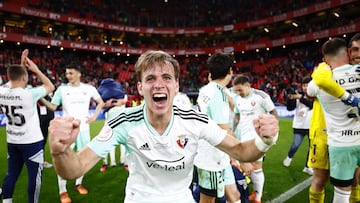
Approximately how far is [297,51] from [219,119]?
37590 mm

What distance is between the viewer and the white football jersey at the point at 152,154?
2.03 m

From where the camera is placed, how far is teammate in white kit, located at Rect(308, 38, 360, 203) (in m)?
3.13

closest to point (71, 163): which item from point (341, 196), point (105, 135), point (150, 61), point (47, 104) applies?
point (105, 135)

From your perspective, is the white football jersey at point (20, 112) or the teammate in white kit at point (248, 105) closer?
the white football jersey at point (20, 112)

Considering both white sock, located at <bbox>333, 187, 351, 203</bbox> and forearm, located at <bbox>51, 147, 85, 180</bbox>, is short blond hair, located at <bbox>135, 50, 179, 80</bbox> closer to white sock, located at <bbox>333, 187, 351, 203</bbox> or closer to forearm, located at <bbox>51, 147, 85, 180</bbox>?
forearm, located at <bbox>51, 147, 85, 180</bbox>

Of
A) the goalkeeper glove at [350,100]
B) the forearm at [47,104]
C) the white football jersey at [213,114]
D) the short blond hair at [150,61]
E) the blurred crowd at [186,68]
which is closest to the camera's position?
the short blond hair at [150,61]

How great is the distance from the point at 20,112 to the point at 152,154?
2.81 m

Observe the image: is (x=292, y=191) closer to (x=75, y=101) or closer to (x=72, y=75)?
(x=75, y=101)

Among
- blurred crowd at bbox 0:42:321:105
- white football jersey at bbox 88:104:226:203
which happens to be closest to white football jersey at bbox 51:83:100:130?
white football jersey at bbox 88:104:226:203

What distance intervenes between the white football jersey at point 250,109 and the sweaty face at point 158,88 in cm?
321

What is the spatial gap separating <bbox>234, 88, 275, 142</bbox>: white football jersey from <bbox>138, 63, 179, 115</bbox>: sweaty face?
3.21 metres

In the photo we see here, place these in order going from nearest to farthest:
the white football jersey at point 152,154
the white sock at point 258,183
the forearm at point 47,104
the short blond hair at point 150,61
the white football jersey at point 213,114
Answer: the white football jersey at point 152,154
the short blond hair at point 150,61
the white football jersey at point 213,114
the white sock at point 258,183
the forearm at point 47,104

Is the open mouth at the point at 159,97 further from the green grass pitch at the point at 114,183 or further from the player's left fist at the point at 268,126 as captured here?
the green grass pitch at the point at 114,183

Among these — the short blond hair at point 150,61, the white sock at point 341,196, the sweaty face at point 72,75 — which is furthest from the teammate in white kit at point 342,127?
the sweaty face at point 72,75
